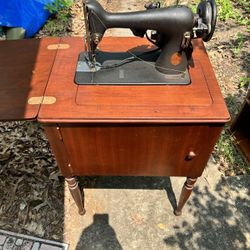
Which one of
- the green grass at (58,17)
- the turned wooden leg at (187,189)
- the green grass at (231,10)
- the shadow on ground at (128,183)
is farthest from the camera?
the green grass at (231,10)

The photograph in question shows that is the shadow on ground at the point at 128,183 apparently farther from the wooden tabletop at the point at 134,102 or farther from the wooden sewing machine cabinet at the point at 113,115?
the wooden tabletop at the point at 134,102

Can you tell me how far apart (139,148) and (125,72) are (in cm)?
41

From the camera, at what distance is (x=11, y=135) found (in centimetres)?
258

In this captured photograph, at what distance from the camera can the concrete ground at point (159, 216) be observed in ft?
6.52

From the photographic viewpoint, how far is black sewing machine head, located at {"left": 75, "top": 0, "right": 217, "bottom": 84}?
130 cm

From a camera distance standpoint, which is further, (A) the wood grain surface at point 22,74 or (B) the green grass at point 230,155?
(B) the green grass at point 230,155

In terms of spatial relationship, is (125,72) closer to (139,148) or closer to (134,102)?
(134,102)

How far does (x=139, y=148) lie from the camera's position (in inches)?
56.1

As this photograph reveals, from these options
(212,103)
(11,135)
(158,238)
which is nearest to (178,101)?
(212,103)

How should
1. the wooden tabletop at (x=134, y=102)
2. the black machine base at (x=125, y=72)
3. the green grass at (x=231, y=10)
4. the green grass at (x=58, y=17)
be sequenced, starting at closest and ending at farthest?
1. the wooden tabletop at (x=134, y=102)
2. the black machine base at (x=125, y=72)
3. the green grass at (x=58, y=17)
4. the green grass at (x=231, y=10)

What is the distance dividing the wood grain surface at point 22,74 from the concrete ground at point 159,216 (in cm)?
111

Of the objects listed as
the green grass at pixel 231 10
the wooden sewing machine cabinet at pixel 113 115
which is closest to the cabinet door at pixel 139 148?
the wooden sewing machine cabinet at pixel 113 115

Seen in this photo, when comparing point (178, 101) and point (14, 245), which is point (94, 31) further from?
point (14, 245)

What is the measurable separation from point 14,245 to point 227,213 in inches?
63.2
